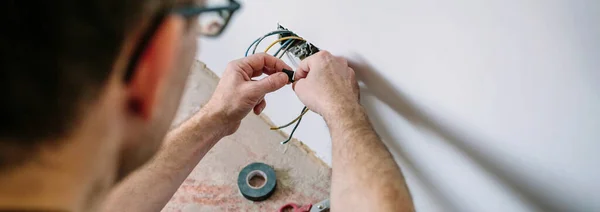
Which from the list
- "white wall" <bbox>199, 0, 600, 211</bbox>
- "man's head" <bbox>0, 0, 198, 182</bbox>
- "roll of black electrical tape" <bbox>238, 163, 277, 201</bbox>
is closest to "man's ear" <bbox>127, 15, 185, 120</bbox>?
"man's head" <bbox>0, 0, 198, 182</bbox>

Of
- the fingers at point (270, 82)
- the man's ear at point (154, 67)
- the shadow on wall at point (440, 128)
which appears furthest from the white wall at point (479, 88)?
the man's ear at point (154, 67)

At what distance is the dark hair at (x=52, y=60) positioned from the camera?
371 mm

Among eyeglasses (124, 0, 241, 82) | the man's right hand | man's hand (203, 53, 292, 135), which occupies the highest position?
eyeglasses (124, 0, 241, 82)

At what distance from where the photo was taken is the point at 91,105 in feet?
1.42

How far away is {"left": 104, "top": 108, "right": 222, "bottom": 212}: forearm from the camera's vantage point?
37.4 inches

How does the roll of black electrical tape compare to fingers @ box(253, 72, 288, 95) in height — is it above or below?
below

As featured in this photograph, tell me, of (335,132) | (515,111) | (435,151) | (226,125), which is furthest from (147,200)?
(515,111)

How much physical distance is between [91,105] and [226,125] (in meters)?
0.68

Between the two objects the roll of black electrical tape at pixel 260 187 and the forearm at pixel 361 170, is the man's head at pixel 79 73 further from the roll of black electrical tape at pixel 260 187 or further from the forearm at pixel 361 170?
the roll of black electrical tape at pixel 260 187

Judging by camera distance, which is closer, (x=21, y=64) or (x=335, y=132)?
(x=21, y=64)

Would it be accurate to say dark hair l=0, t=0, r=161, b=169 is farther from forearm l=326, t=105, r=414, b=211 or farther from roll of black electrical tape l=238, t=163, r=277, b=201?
roll of black electrical tape l=238, t=163, r=277, b=201

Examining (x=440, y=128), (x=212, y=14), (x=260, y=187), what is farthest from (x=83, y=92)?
(x=260, y=187)

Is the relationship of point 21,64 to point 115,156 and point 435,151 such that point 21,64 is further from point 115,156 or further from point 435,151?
point 435,151

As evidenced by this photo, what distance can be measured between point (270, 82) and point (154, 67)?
517 millimetres
